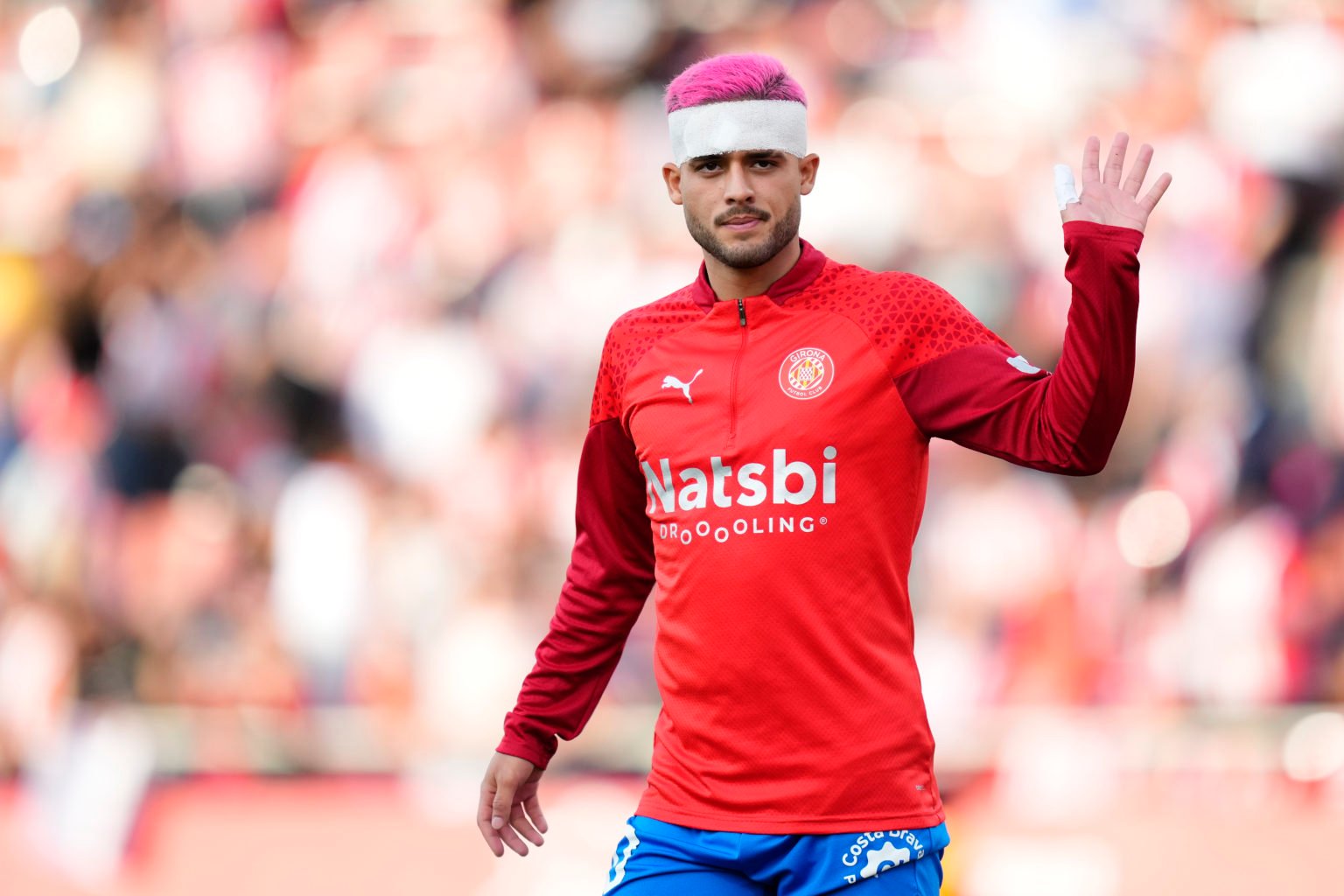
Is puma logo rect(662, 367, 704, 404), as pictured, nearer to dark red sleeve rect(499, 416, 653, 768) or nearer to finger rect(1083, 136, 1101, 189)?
dark red sleeve rect(499, 416, 653, 768)

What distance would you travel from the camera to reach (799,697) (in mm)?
2287

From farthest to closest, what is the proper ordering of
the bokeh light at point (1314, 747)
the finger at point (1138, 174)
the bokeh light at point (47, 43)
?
the bokeh light at point (47, 43) < the bokeh light at point (1314, 747) < the finger at point (1138, 174)

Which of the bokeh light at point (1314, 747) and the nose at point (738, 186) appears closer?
the nose at point (738, 186)

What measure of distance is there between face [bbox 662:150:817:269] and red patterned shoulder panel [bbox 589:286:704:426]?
0.41 ft

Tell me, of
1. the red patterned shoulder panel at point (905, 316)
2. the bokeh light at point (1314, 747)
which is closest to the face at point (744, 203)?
the red patterned shoulder panel at point (905, 316)

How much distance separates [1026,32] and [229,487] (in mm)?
2826

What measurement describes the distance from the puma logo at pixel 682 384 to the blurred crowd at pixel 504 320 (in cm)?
267

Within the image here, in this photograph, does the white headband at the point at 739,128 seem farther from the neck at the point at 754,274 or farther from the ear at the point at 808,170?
the neck at the point at 754,274

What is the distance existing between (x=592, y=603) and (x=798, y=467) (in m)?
0.49

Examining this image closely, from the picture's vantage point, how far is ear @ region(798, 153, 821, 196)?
2.56 metres

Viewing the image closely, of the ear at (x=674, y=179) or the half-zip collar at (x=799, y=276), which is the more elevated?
the ear at (x=674, y=179)

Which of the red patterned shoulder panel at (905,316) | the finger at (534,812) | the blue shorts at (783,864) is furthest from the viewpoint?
the finger at (534,812)

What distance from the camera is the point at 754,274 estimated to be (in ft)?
8.27

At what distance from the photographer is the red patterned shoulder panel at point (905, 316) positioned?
2.36m
